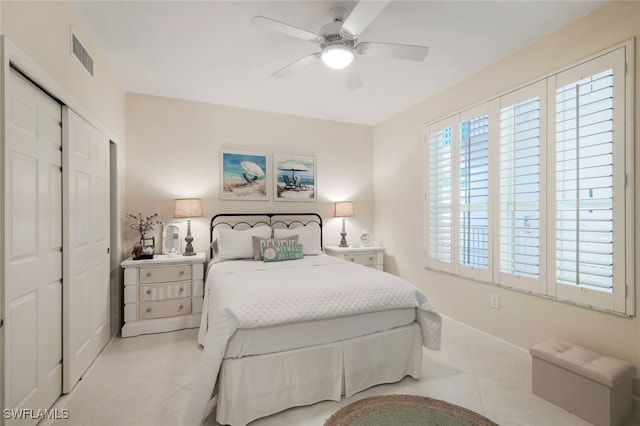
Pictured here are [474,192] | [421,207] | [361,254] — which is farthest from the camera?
[361,254]

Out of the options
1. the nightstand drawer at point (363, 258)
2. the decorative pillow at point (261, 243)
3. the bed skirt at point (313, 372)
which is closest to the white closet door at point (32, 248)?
the bed skirt at point (313, 372)

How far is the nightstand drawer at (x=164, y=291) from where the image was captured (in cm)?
312

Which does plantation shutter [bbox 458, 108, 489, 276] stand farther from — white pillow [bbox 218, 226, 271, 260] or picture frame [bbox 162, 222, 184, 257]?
picture frame [bbox 162, 222, 184, 257]

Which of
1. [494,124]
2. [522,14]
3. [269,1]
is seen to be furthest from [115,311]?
[522,14]

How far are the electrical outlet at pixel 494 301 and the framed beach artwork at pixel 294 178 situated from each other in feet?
8.41

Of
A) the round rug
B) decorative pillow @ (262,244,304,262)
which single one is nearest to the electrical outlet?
the round rug

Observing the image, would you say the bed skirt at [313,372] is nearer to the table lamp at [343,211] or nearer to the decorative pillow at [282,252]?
the decorative pillow at [282,252]

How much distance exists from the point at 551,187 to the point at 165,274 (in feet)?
12.4

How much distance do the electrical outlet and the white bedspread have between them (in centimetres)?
104

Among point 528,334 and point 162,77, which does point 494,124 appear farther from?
point 162,77

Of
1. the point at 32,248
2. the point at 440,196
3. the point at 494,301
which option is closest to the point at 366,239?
the point at 440,196

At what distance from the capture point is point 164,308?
3178 millimetres

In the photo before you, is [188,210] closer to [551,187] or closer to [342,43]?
[342,43]

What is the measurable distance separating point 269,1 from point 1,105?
1.63 meters
